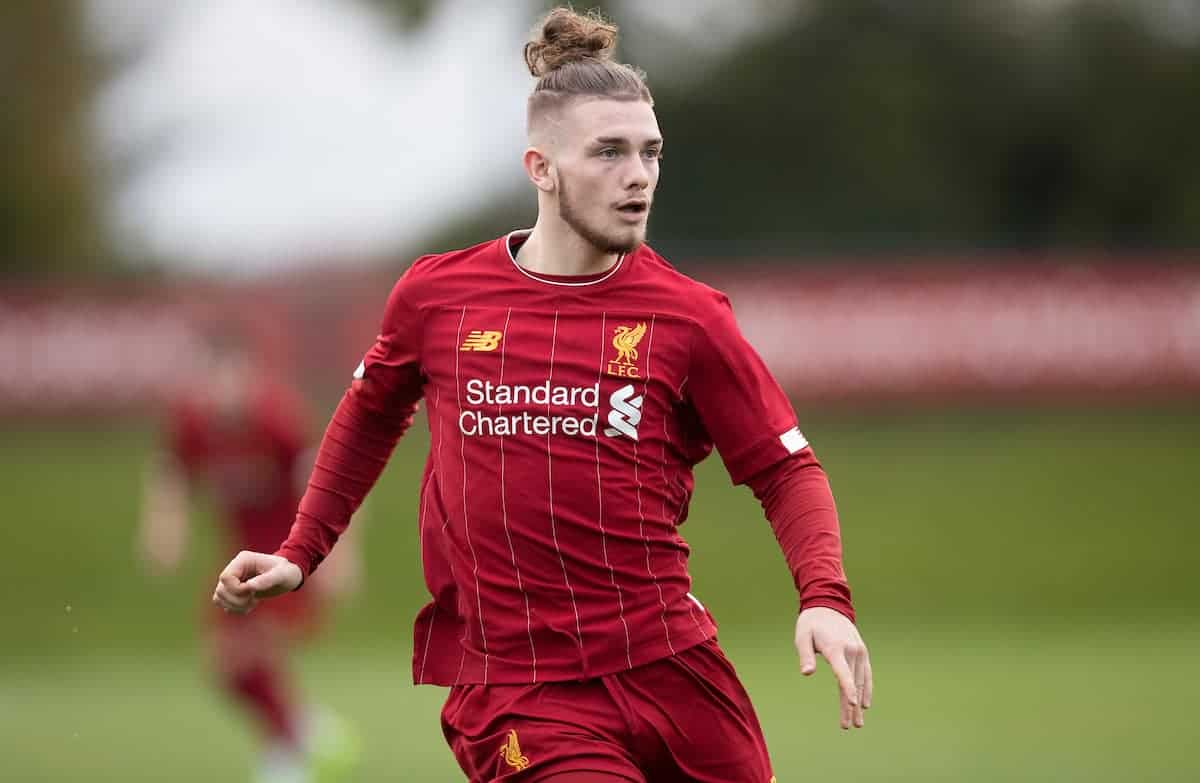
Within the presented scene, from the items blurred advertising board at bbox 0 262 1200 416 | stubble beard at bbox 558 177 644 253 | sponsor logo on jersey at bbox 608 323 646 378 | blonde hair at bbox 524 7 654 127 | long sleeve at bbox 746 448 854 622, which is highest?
blurred advertising board at bbox 0 262 1200 416

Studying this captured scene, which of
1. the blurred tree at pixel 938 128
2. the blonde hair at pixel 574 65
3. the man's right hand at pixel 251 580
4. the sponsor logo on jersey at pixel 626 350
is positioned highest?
the blurred tree at pixel 938 128

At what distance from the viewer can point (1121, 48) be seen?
2603 cm

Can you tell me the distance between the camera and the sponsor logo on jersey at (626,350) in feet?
14.1

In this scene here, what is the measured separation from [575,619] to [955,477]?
50.0 feet

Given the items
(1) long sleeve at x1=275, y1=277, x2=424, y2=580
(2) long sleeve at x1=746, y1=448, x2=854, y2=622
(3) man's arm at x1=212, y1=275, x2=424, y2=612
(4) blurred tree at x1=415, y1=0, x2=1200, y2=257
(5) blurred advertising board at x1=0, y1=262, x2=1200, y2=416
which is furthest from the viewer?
(4) blurred tree at x1=415, y1=0, x2=1200, y2=257

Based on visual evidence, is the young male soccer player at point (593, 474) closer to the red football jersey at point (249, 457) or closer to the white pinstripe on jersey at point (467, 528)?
the white pinstripe on jersey at point (467, 528)

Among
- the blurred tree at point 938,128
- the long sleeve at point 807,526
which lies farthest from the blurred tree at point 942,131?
the long sleeve at point 807,526

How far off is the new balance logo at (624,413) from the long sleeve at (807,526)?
12.3 inches

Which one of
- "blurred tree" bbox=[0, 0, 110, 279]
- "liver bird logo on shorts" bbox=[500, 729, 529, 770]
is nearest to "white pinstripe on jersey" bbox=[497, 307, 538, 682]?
"liver bird logo on shorts" bbox=[500, 729, 529, 770]

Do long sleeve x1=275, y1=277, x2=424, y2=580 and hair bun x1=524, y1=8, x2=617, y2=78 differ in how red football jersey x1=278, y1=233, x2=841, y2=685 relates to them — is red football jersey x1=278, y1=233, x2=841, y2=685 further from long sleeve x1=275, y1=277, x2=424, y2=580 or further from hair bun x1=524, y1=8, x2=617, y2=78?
hair bun x1=524, y1=8, x2=617, y2=78

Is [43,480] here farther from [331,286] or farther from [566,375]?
[566,375]

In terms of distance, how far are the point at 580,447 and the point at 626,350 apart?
0.81ft

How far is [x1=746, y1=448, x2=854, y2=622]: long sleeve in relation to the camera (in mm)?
4117

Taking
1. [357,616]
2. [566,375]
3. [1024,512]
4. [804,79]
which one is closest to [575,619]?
[566,375]
